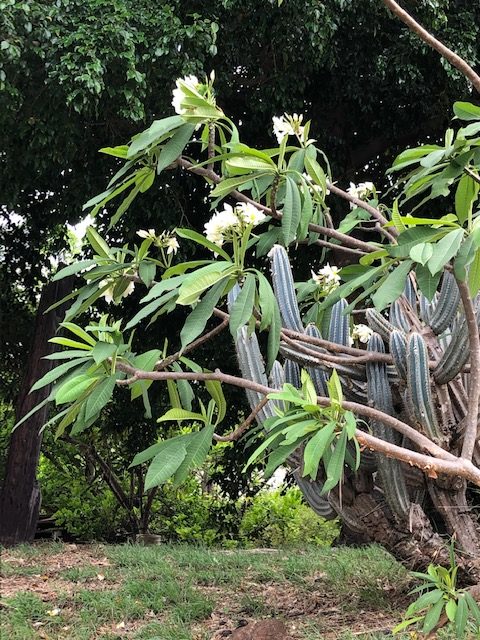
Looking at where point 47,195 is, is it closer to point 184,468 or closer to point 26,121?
point 26,121

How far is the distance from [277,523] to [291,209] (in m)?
6.71

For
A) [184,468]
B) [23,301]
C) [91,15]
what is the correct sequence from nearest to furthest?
[184,468], [91,15], [23,301]

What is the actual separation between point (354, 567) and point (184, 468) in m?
2.55

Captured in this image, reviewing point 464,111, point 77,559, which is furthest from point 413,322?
point 77,559

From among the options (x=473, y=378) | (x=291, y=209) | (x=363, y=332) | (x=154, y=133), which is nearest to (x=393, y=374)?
(x=363, y=332)

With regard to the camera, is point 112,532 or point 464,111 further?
point 112,532

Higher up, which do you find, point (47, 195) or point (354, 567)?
point (47, 195)

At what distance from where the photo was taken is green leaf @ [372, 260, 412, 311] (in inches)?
61.7

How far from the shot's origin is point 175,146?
75.9 inches

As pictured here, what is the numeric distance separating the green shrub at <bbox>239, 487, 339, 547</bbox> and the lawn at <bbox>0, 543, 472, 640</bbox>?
3.20 meters

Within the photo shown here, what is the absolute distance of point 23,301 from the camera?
7984mm

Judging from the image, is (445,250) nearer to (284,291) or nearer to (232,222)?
(232,222)

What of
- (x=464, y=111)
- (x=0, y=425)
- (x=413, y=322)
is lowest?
(x=0, y=425)

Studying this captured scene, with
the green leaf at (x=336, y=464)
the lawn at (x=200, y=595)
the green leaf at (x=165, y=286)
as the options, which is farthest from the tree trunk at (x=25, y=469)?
the green leaf at (x=336, y=464)
